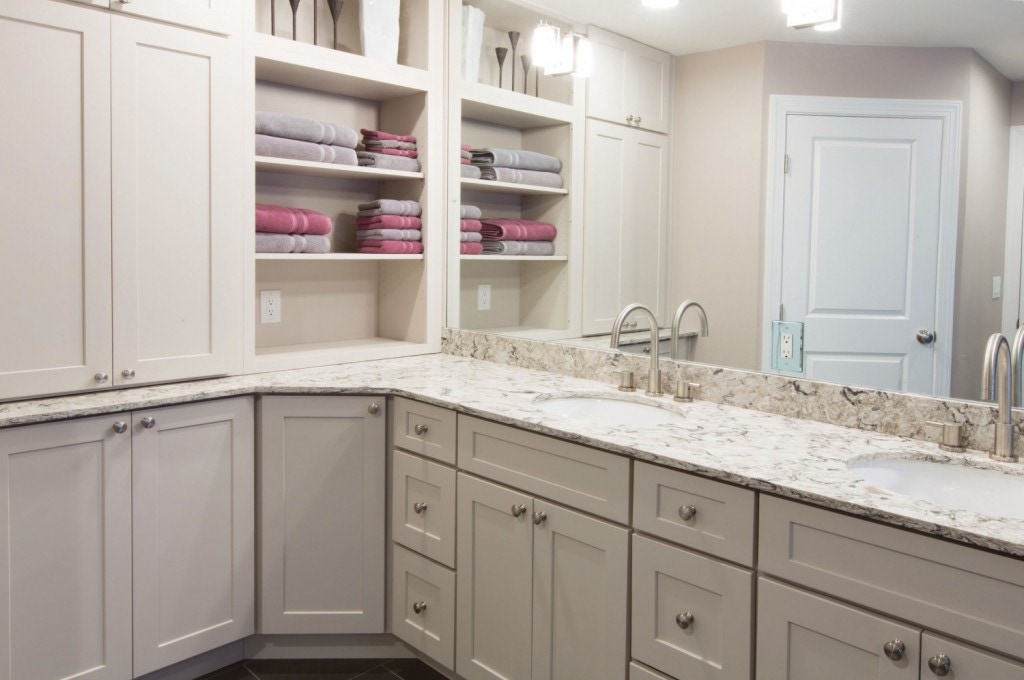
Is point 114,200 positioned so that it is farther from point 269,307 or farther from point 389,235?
point 389,235

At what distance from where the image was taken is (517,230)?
280cm

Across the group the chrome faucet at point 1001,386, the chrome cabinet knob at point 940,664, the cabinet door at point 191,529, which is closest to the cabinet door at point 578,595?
the chrome cabinet knob at point 940,664

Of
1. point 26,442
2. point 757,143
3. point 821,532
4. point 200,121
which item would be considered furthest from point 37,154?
point 821,532

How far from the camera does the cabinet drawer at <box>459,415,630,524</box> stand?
5.81 feet

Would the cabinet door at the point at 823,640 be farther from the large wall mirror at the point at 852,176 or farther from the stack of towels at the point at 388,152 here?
the stack of towels at the point at 388,152

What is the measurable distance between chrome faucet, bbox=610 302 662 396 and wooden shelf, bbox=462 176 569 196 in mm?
510

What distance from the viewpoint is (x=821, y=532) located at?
4.67ft

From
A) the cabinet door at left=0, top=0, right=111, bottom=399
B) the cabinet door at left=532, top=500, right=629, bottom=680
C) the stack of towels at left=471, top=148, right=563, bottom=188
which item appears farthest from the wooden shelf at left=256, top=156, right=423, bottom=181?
the cabinet door at left=532, top=500, right=629, bottom=680

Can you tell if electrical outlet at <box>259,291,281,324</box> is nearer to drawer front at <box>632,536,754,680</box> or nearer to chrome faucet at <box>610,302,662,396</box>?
chrome faucet at <box>610,302,662,396</box>

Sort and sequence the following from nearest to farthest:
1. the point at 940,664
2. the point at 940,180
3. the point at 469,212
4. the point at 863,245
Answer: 1. the point at 940,664
2. the point at 940,180
3. the point at 863,245
4. the point at 469,212

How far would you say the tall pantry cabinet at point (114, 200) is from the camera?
Answer: 1.98 m

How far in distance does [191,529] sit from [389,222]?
118cm

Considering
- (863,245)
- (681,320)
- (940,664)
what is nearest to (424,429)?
(681,320)

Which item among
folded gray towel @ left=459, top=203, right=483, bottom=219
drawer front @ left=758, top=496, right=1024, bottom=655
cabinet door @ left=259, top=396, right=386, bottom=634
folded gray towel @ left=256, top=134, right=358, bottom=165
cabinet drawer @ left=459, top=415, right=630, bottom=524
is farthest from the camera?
folded gray towel @ left=459, top=203, right=483, bottom=219
